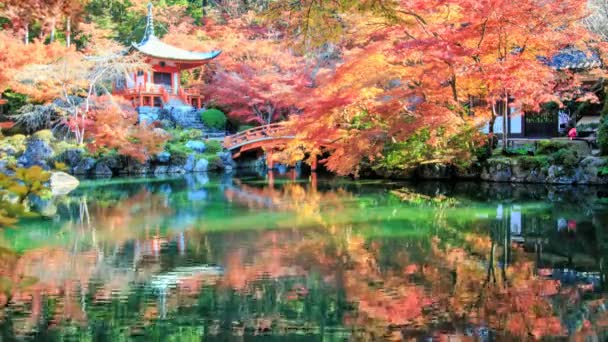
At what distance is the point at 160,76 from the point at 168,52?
1.71 metres

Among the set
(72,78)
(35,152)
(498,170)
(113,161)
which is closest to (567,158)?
(498,170)

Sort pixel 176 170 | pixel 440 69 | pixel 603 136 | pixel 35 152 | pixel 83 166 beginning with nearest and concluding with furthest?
pixel 440 69, pixel 603 136, pixel 35 152, pixel 83 166, pixel 176 170

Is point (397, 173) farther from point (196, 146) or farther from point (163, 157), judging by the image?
point (196, 146)

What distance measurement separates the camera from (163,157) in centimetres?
2283

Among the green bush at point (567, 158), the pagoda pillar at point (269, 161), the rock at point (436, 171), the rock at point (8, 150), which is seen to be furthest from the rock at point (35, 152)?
the green bush at point (567, 158)

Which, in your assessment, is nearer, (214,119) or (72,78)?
(72,78)

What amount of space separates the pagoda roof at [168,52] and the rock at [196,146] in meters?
4.19

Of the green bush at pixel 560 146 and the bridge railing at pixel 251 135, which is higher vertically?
the bridge railing at pixel 251 135

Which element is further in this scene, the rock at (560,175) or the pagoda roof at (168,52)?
the pagoda roof at (168,52)

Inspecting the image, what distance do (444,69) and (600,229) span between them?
592 cm

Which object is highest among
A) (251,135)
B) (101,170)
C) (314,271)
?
(251,135)

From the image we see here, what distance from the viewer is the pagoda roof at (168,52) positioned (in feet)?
87.7

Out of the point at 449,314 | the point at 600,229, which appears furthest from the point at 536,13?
the point at 449,314

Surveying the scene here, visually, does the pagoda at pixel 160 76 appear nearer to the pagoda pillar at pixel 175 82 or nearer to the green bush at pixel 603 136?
the pagoda pillar at pixel 175 82
